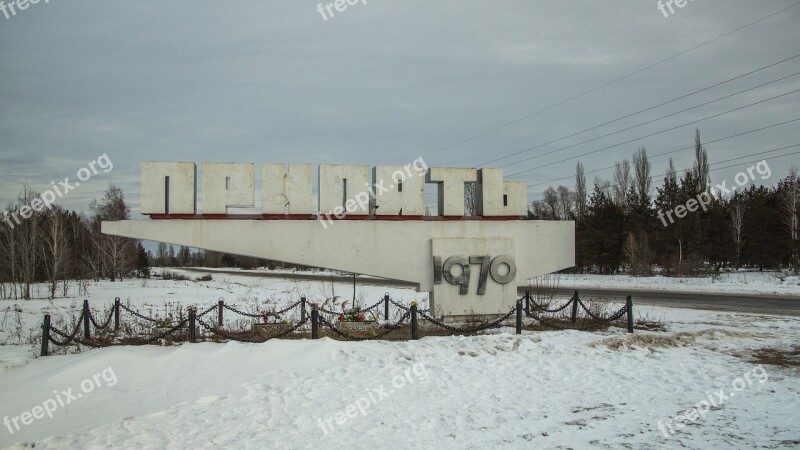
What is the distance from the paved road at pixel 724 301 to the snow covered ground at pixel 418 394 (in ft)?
20.6

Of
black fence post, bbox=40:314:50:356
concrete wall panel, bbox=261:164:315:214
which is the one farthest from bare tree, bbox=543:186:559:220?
black fence post, bbox=40:314:50:356

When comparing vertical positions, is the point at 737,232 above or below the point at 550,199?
below

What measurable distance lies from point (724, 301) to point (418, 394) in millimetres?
18250

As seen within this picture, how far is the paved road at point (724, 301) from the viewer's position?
58.5ft

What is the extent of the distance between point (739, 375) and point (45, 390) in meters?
12.1

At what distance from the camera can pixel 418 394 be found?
8.18 metres

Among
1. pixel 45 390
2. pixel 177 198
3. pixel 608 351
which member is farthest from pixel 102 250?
pixel 608 351

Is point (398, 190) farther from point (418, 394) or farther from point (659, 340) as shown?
point (659, 340)

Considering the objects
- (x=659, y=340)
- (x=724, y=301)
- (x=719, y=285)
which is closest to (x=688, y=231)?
(x=719, y=285)

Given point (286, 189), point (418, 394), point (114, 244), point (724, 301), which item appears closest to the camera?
point (418, 394)

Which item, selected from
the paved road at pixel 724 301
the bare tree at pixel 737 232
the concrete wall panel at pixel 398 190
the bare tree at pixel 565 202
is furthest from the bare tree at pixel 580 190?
the concrete wall panel at pixel 398 190

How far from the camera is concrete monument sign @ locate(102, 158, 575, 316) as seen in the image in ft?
41.2

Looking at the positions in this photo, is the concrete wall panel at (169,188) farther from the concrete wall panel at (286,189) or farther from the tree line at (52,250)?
the tree line at (52,250)

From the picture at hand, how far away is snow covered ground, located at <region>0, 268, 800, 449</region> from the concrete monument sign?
2.62 meters
